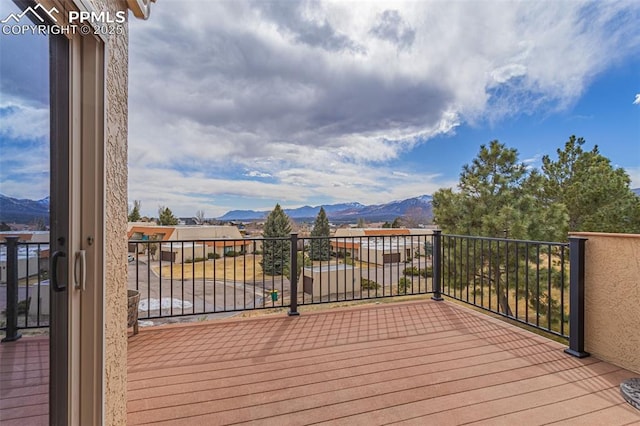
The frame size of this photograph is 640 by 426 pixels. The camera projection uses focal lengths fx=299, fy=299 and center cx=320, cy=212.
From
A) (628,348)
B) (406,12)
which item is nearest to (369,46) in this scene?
(406,12)

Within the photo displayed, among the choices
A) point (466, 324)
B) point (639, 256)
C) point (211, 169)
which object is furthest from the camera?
point (211, 169)

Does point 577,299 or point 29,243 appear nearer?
point 29,243

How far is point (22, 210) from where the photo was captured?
936 millimetres

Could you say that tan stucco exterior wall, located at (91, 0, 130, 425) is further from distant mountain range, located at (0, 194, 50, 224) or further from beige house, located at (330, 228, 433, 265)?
beige house, located at (330, 228, 433, 265)

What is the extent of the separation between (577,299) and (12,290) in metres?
3.49

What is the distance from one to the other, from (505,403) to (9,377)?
Result: 239 centimetres

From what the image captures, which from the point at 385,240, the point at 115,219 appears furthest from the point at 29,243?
the point at 385,240

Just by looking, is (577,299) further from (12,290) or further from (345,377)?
(12,290)

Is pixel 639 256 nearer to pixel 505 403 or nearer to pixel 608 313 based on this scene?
pixel 608 313

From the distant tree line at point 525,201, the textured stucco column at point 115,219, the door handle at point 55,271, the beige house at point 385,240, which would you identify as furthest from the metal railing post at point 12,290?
the distant tree line at point 525,201

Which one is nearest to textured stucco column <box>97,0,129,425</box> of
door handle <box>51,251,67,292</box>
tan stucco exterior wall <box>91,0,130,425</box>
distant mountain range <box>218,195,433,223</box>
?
tan stucco exterior wall <box>91,0,130,425</box>

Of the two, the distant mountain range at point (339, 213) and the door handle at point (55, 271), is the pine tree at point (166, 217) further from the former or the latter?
the door handle at point (55, 271)

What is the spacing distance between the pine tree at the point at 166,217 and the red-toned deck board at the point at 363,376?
2325 centimetres

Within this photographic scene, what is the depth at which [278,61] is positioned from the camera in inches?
357
